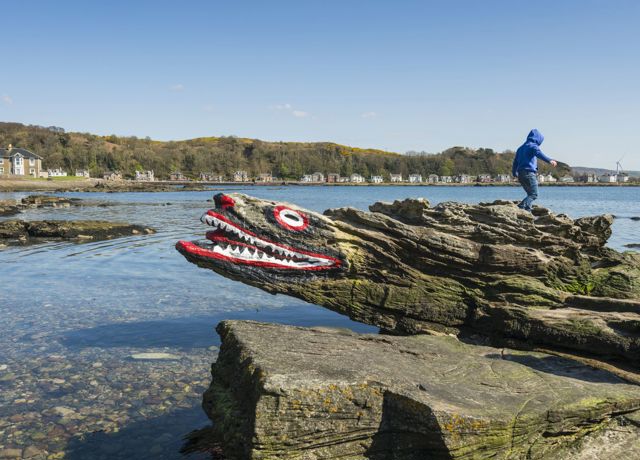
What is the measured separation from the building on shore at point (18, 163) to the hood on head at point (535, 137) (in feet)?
518

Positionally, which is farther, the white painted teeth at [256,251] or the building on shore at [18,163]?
the building on shore at [18,163]

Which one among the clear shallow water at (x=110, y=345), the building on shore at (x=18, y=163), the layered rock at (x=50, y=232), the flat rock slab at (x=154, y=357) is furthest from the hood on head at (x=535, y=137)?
the building on shore at (x=18, y=163)

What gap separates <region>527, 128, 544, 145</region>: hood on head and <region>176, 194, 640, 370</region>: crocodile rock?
10.0 ft

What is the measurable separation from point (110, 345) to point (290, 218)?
5.95 metres

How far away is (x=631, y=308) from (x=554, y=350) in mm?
1415

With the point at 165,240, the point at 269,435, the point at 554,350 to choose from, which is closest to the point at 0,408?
the point at 269,435

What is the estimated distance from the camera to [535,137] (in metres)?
12.9

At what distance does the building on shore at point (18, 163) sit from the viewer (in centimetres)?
14675

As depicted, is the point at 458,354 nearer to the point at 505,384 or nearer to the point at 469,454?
the point at 505,384

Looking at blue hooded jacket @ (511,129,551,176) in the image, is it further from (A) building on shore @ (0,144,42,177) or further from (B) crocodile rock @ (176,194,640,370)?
(A) building on shore @ (0,144,42,177)

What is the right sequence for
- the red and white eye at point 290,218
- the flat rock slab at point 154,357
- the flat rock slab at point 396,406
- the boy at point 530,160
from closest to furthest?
the flat rock slab at point 396,406 → the red and white eye at point 290,218 → the flat rock slab at point 154,357 → the boy at point 530,160

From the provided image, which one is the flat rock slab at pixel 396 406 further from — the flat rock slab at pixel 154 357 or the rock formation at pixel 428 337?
the flat rock slab at pixel 154 357

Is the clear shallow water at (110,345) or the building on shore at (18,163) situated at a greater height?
the building on shore at (18,163)

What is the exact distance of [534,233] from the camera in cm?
1004
